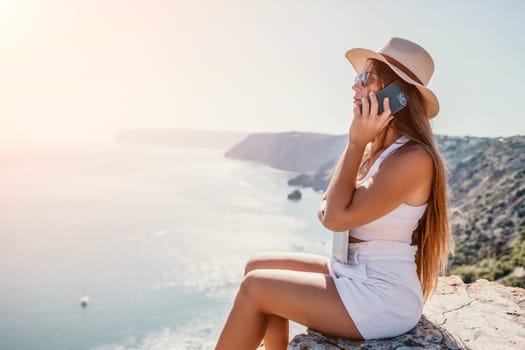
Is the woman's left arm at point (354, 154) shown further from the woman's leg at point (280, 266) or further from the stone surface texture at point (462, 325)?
the stone surface texture at point (462, 325)

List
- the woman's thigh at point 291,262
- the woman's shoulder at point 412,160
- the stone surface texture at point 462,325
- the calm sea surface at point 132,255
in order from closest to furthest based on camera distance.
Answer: the woman's shoulder at point 412,160, the stone surface texture at point 462,325, the woman's thigh at point 291,262, the calm sea surface at point 132,255

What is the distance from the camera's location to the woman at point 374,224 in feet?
4.73

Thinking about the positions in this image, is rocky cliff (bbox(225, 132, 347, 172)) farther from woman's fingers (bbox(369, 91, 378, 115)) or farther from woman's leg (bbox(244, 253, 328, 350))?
woman's fingers (bbox(369, 91, 378, 115))

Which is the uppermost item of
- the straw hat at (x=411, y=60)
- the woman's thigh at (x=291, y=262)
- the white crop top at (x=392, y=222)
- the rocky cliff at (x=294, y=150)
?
the straw hat at (x=411, y=60)

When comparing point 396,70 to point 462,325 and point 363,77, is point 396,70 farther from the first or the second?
point 462,325

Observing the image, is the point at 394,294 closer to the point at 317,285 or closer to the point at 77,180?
the point at 317,285

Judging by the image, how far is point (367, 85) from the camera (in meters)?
1.57

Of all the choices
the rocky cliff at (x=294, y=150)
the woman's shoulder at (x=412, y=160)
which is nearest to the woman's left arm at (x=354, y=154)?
the woman's shoulder at (x=412, y=160)

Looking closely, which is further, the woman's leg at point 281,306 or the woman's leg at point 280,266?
the woman's leg at point 280,266

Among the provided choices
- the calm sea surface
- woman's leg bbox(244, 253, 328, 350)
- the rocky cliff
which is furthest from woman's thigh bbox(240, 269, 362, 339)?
the rocky cliff

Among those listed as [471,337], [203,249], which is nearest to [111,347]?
[203,249]

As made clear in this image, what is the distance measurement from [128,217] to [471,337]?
5133 cm

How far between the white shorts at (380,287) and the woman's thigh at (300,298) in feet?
0.12

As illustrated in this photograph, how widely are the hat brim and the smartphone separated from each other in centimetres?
5
